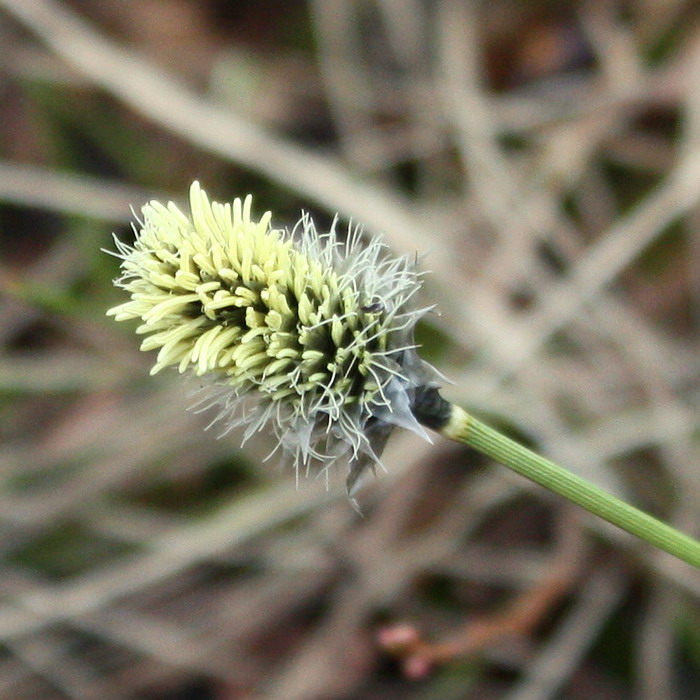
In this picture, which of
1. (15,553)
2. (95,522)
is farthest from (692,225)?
(15,553)

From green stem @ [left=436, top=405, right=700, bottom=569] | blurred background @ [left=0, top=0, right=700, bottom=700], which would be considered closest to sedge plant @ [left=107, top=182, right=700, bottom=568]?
green stem @ [left=436, top=405, right=700, bottom=569]

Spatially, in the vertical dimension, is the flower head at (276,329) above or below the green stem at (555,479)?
above

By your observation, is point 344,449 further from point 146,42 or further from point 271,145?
point 146,42

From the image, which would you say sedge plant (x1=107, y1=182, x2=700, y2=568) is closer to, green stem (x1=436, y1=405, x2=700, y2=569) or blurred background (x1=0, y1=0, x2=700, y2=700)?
Result: green stem (x1=436, y1=405, x2=700, y2=569)

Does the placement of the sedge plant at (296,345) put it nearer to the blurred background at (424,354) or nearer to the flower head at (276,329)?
the flower head at (276,329)

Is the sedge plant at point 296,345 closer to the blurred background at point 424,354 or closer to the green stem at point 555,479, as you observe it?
the green stem at point 555,479

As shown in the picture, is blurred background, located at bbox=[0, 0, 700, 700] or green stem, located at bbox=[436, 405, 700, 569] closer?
green stem, located at bbox=[436, 405, 700, 569]

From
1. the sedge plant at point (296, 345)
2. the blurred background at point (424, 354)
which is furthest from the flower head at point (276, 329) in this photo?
the blurred background at point (424, 354)

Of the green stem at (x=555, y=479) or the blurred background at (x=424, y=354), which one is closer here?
the green stem at (x=555, y=479)
